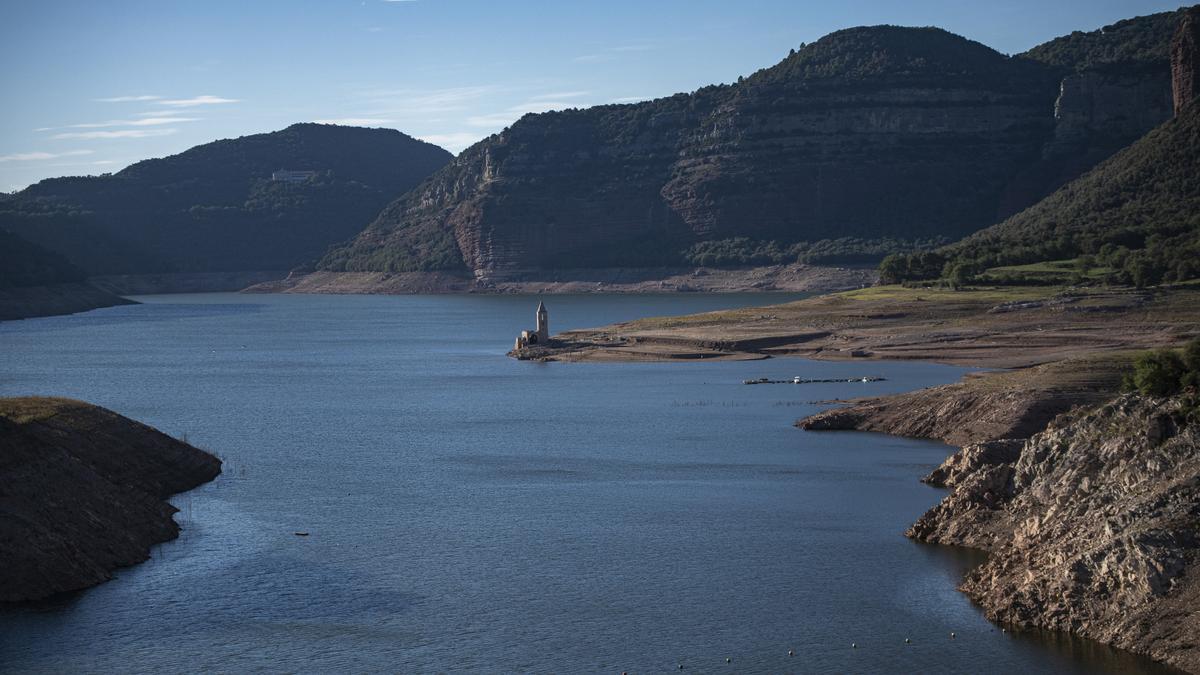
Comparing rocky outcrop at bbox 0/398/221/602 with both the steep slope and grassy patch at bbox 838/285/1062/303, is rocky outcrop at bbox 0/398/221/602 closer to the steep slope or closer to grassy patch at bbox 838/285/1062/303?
grassy patch at bbox 838/285/1062/303

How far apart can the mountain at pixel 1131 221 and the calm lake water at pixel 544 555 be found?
180 feet

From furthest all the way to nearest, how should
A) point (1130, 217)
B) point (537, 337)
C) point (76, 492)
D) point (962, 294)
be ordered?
point (1130, 217) → point (962, 294) → point (537, 337) → point (76, 492)

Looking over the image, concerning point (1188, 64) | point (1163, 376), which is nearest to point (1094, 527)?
point (1163, 376)

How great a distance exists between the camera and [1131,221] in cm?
16562

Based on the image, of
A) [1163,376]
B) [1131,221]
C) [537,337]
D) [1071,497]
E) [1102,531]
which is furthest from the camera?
[1131,221]

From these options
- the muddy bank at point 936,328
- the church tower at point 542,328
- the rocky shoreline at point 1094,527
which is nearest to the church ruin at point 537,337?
the church tower at point 542,328

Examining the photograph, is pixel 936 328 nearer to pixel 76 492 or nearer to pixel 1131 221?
pixel 1131 221

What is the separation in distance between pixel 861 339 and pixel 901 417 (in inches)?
2019

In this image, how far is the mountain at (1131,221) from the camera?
13975 cm

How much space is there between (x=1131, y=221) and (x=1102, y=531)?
13603cm

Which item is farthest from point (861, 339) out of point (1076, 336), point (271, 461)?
point (271, 461)

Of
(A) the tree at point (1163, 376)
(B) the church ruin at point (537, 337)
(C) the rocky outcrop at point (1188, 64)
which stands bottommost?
(B) the church ruin at point (537, 337)

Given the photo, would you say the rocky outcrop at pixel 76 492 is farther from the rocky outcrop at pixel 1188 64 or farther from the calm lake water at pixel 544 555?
the rocky outcrop at pixel 1188 64

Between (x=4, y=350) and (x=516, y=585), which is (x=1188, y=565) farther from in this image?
(x=4, y=350)
